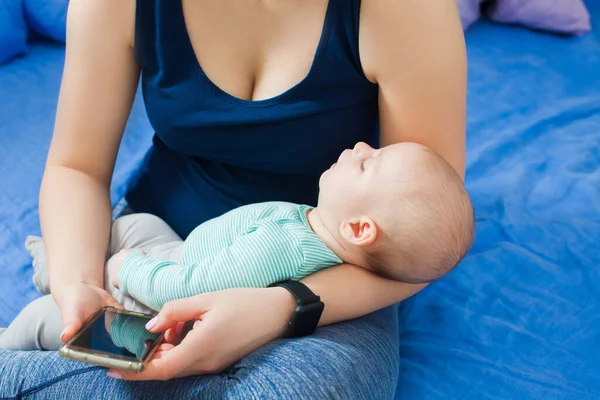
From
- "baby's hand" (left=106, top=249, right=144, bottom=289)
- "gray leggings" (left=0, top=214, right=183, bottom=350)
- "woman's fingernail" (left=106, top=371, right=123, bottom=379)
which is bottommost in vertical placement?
"gray leggings" (left=0, top=214, right=183, bottom=350)

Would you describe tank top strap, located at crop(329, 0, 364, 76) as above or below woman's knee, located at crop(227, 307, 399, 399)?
above

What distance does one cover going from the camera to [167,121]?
946 millimetres

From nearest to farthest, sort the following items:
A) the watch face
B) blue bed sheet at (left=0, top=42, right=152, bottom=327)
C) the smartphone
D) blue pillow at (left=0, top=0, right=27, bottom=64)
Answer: the smartphone, the watch face, blue bed sheet at (left=0, top=42, right=152, bottom=327), blue pillow at (left=0, top=0, right=27, bottom=64)

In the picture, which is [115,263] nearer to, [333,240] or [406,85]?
[333,240]

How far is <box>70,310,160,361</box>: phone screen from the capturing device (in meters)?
0.70

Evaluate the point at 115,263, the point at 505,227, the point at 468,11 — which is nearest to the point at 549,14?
the point at 468,11

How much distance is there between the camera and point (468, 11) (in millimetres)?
2010

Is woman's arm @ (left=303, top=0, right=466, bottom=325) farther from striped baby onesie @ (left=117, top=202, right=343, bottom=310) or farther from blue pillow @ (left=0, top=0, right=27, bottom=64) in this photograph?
blue pillow @ (left=0, top=0, right=27, bottom=64)

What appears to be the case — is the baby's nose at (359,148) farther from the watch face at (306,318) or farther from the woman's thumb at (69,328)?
the woman's thumb at (69,328)

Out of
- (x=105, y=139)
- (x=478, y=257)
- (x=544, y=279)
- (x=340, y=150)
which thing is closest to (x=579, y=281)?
(x=544, y=279)

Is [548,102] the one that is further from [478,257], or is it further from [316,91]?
[316,91]

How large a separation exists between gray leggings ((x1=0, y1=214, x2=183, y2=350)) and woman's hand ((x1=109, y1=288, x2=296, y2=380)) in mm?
178

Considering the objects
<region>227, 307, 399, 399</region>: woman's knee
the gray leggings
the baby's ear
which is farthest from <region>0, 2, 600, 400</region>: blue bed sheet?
the baby's ear

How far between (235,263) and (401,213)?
239 mm
